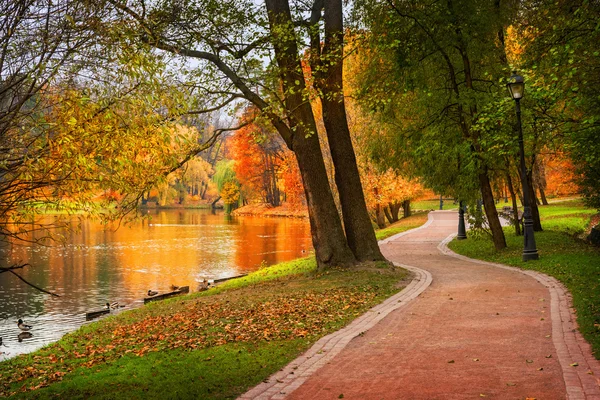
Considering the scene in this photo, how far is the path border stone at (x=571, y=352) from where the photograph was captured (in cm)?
543

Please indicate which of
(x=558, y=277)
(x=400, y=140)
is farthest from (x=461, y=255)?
(x=558, y=277)

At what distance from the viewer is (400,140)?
60.0 feet

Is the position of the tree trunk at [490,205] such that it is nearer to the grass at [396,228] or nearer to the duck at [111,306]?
the grass at [396,228]

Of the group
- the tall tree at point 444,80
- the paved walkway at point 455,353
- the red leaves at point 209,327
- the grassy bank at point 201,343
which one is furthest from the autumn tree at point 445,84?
the red leaves at point 209,327

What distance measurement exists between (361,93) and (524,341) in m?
9.15

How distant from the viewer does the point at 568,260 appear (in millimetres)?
14352

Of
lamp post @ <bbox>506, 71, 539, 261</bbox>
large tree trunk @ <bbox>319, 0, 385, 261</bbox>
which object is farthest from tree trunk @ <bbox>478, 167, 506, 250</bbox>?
large tree trunk @ <bbox>319, 0, 385, 261</bbox>

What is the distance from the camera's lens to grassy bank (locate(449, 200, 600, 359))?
8414 mm

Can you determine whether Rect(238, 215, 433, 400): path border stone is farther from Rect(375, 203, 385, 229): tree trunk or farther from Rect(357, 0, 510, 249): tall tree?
Rect(375, 203, 385, 229): tree trunk

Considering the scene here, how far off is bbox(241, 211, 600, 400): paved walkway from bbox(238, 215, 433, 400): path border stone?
0.04 ft

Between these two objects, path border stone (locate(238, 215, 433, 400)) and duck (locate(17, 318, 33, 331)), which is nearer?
path border stone (locate(238, 215, 433, 400))

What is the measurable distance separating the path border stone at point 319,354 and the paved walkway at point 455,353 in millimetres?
11

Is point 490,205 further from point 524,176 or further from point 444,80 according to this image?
point 444,80

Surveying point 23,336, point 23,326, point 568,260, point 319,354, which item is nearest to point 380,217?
point 568,260
